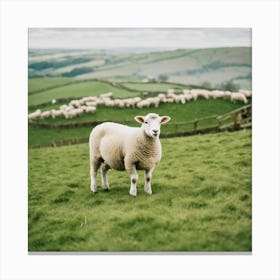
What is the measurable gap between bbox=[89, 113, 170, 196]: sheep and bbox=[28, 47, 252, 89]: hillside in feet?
3.49

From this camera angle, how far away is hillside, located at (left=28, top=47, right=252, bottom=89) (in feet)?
22.8

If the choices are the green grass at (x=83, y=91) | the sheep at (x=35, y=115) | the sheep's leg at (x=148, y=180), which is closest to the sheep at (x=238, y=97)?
the green grass at (x=83, y=91)

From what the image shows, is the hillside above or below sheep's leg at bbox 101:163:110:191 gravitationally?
above

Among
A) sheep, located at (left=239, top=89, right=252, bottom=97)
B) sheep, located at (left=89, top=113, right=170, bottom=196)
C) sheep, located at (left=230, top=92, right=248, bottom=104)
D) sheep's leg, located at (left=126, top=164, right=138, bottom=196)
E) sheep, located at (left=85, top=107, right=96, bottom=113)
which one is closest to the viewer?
sheep, located at (left=89, top=113, right=170, bottom=196)

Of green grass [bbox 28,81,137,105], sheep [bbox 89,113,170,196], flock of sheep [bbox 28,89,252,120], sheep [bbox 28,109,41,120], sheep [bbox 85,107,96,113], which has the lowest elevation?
sheep [bbox 89,113,170,196]

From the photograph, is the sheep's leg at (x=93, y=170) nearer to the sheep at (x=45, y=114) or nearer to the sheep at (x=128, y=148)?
the sheep at (x=128, y=148)

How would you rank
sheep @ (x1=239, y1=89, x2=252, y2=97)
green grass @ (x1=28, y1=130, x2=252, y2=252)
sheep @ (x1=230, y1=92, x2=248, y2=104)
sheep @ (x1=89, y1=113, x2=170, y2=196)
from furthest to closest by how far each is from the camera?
sheep @ (x1=230, y1=92, x2=248, y2=104) → sheep @ (x1=239, y1=89, x2=252, y2=97) → sheep @ (x1=89, y1=113, x2=170, y2=196) → green grass @ (x1=28, y1=130, x2=252, y2=252)

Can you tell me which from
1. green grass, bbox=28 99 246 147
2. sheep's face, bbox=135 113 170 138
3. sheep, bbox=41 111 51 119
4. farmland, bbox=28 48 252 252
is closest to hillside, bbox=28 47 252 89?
farmland, bbox=28 48 252 252

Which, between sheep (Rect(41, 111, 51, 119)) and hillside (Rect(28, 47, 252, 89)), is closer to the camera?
hillside (Rect(28, 47, 252, 89))

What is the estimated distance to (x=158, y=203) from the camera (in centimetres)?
634

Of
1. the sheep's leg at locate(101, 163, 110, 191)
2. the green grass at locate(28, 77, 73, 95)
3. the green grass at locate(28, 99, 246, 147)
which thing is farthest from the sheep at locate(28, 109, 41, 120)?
the sheep's leg at locate(101, 163, 110, 191)

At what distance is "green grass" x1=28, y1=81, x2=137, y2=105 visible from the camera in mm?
7199

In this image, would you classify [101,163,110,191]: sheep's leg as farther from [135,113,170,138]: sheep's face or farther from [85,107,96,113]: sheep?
[135,113,170,138]: sheep's face

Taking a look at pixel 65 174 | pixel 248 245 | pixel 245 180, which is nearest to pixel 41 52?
pixel 65 174
